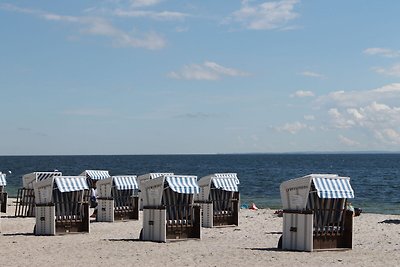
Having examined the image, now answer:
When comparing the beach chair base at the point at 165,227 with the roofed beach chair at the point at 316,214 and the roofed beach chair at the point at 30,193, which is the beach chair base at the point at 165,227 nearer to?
the roofed beach chair at the point at 316,214

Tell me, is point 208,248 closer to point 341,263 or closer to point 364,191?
point 341,263

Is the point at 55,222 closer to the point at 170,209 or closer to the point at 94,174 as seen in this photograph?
the point at 170,209

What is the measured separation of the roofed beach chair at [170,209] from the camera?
647 inches

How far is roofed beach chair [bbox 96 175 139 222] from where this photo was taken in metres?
22.9

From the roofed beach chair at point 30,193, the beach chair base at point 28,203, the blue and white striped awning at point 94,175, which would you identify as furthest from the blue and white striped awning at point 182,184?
the blue and white striped awning at point 94,175

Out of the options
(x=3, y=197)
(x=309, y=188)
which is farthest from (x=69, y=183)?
(x=3, y=197)

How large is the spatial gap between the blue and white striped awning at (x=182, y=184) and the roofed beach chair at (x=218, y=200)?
4085mm

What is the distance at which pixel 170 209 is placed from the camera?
54.6 feet

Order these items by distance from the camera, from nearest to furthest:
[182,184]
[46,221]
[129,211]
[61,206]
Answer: [182,184], [46,221], [61,206], [129,211]

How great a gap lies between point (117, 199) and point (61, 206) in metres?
4.83

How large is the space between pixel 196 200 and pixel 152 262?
7.84 metres

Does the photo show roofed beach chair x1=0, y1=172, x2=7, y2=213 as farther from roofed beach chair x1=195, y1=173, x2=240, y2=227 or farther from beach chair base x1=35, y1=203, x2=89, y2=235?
roofed beach chair x1=195, y1=173, x2=240, y2=227

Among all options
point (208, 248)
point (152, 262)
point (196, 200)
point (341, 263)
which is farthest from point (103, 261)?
point (196, 200)

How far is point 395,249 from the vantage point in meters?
15.6
